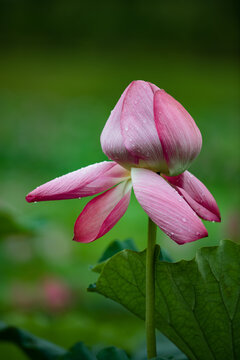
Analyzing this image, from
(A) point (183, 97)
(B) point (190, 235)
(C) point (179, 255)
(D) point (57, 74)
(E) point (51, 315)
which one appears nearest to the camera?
(B) point (190, 235)

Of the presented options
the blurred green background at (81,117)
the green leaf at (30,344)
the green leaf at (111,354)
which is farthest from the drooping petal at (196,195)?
the blurred green background at (81,117)

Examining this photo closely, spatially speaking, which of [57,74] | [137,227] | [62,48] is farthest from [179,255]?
[62,48]

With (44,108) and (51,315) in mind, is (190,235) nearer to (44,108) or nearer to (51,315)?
(51,315)

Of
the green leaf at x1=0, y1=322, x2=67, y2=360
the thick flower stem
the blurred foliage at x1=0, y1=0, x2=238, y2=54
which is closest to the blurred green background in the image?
the blurred foliage at x1=0, y1=0, x2=238, y2=54

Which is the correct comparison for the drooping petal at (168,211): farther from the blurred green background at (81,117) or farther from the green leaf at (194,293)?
the blurred green background at (81,117)

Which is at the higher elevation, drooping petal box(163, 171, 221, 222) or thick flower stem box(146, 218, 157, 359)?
drooping petal box(163, 171, 221, 222)

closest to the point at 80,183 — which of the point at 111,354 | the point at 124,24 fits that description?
the point at 111,354

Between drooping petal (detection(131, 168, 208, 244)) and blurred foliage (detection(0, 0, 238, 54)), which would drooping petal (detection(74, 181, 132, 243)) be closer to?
drooping petal (detection(131, 168, 208, 244))
